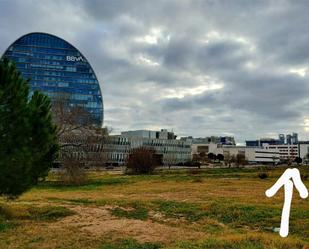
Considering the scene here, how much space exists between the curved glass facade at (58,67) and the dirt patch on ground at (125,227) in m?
116

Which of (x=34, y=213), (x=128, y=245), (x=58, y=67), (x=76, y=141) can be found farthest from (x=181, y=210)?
(x=58, y=67)

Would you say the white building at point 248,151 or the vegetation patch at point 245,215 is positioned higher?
the white building at point 248,151

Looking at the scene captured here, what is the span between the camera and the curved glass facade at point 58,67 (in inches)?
5192

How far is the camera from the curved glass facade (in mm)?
131875

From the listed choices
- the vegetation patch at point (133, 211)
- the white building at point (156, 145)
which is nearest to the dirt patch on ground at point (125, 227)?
the vegetation patch at point (133, 211)

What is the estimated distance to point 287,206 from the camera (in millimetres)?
7027

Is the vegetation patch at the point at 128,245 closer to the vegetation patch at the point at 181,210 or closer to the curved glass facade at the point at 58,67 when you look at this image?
the vegetation patch at the point at 181,210

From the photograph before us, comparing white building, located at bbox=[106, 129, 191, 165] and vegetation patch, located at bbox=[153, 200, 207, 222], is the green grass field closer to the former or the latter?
vegetation patch, located at bbox=[153, 200, 207, 222]

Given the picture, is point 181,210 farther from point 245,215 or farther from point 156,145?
point 156,145

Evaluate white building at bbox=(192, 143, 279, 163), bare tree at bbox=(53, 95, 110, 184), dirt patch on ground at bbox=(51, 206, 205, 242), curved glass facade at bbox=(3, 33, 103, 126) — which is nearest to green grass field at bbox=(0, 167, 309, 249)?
dirt patch on ground at bbox=(51, 206, 205, 242)

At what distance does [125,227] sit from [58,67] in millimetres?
128571

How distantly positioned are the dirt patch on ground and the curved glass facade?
116 meters

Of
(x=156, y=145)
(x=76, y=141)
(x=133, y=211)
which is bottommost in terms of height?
(x=133, y=211)

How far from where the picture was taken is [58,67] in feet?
450
